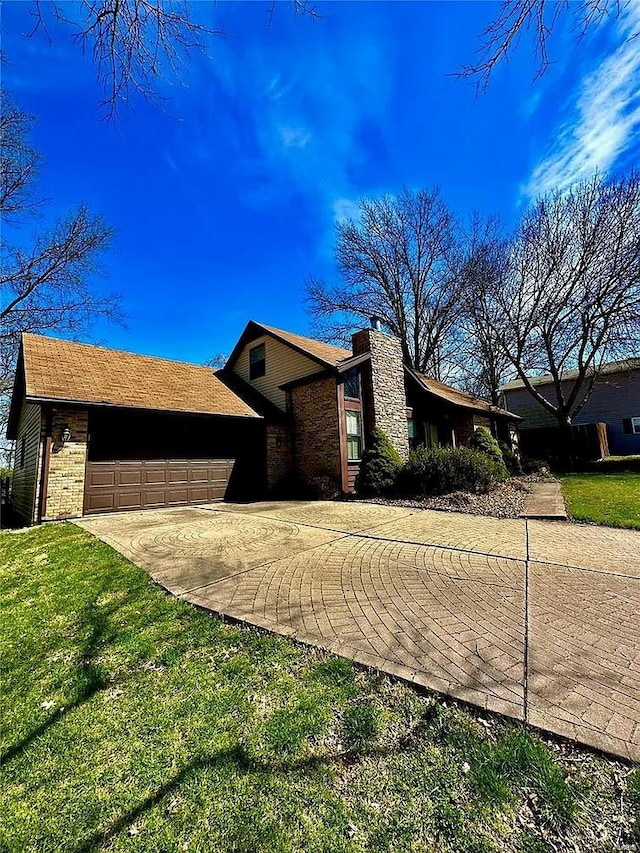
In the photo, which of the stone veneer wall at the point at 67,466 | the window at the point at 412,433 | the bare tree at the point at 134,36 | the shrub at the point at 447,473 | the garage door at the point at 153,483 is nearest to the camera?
the bare tree at the point at 134,36

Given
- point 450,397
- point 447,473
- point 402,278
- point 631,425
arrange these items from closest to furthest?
point 447,473 → point 450,397 → point 402,278 → point 631,425

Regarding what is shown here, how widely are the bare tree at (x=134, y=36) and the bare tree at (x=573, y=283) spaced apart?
64.4 ft

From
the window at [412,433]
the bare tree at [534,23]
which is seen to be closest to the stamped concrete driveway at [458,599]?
the bare tree at [534,23]

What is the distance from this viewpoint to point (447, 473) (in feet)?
33.6

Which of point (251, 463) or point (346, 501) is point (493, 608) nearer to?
point (346, 501)

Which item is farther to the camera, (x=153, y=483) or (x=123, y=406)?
(x=153, y=483)

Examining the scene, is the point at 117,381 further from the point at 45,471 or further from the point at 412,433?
the point at 412,433

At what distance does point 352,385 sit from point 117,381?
7426 millimetres

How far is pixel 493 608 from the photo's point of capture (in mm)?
3318

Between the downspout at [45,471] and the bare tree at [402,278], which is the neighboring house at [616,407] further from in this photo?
the downspout at [45,471]

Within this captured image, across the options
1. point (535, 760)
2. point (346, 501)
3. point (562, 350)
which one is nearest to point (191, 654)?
point (535, 760)

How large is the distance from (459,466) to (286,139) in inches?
336

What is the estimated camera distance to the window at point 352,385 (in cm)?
1245


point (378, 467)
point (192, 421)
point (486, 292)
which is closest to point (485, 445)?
point (378, 467)
